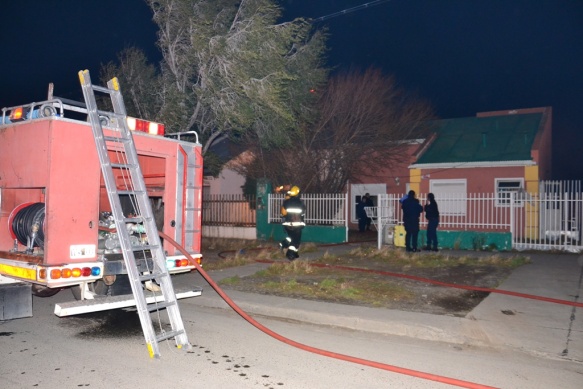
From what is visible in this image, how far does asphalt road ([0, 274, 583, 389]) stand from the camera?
4.88m

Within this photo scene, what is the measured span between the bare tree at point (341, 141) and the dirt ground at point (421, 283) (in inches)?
242

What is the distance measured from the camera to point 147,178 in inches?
347

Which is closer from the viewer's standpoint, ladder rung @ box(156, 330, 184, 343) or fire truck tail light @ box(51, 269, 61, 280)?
ladder rung @ box(156, 330, 184, 343)

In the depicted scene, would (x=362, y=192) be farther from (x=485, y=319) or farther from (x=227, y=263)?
(x=485, y=319)

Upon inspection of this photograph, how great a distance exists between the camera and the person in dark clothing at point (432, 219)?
45.2ft

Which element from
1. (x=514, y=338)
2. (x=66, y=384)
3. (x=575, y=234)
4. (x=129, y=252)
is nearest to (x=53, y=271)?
(x=129, y=252)

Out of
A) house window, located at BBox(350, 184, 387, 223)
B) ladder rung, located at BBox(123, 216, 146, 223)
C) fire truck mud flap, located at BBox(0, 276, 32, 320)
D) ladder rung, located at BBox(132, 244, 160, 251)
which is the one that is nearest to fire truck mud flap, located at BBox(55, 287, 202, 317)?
ladder rung, located at BBox(132, 244, 160, 251)

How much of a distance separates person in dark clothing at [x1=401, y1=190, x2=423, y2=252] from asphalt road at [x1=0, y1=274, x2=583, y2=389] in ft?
23.6

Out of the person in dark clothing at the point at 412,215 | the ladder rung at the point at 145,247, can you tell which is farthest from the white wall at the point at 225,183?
the ladder rung at the point at 145,247

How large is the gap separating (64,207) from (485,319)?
18.4 ft

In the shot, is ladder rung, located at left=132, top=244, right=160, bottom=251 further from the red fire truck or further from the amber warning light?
the amber warning light

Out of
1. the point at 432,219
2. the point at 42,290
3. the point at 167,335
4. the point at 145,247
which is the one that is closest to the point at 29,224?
the point at 42,290

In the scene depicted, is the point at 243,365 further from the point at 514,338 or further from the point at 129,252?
the point at 514,338

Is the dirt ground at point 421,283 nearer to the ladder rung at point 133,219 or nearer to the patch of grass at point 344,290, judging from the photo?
the patch of grass at point 344,290
